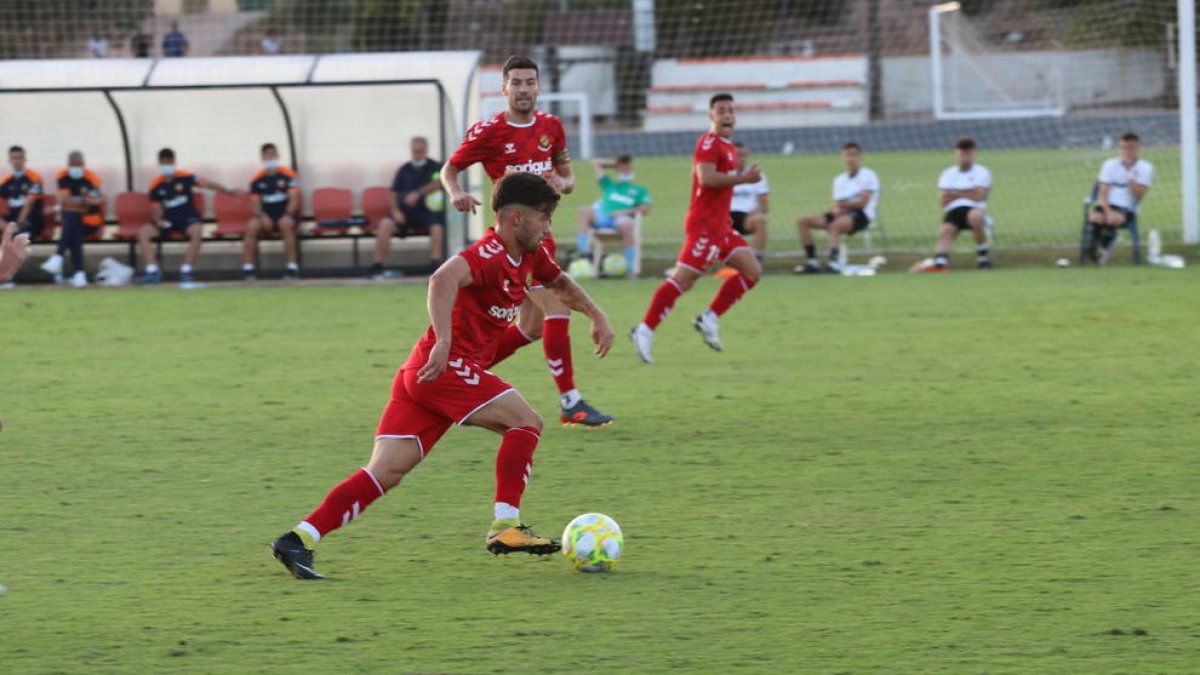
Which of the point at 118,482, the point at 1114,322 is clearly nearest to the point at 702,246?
the point at 1114,322

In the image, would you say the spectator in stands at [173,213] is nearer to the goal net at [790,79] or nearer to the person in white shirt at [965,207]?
the goal net at [790,79]

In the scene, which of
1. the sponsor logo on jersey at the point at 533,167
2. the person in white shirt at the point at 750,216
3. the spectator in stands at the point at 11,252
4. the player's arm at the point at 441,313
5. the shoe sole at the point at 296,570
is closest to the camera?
the spectator in stands at the point at 11,252

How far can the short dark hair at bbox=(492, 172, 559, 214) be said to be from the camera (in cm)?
581

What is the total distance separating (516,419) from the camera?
5.93 meters

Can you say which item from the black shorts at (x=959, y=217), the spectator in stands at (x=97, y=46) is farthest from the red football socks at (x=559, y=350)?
the spectator in stands at (x=97, y=46)

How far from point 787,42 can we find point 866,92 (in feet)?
7.43

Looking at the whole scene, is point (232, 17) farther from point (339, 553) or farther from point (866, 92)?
point (339, 553)

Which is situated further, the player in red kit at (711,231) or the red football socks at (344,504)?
the player in red kit at (711,231)

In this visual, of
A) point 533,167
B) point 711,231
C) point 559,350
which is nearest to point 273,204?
point 711,231

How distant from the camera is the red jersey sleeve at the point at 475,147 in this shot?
8930 millimetres

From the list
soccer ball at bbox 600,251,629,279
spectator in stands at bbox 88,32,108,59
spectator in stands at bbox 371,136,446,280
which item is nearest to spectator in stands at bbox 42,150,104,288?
spectator in stands at bbox 371,136,446,280

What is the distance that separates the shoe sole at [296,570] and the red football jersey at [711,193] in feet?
20.2

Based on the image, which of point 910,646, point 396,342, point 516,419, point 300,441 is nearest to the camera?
point 910,646

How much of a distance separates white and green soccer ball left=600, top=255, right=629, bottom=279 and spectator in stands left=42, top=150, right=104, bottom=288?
608 centimetres
